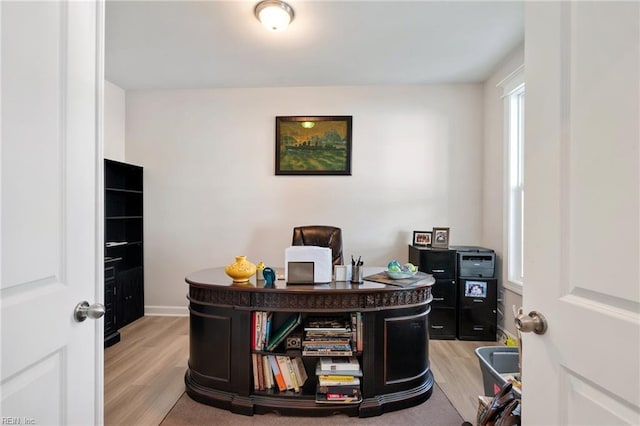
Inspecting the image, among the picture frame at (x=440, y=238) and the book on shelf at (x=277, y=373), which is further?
the picture frame at (x=440, y=238)

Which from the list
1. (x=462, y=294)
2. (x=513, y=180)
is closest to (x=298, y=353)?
(x=462, y=294)

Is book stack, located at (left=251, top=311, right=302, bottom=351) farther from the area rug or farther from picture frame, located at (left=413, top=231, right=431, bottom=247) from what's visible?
picture frame, located at (left=413, top=231, right=431, bottom=247)

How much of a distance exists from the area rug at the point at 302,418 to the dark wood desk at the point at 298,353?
0.03 m

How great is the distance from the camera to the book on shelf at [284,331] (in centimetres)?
197

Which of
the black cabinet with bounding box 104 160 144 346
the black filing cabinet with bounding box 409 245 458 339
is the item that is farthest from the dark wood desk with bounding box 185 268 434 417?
the black cabinet with bounding box 104 160 144 346

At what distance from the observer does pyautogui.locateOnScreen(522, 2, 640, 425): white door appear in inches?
24.2

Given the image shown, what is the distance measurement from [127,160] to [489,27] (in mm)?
4254

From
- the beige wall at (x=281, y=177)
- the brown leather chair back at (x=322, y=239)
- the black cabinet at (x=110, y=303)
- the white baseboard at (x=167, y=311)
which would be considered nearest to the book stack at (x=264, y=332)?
the brown leather chair back at (x=322, y=239)

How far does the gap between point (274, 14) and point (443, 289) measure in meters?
2.99

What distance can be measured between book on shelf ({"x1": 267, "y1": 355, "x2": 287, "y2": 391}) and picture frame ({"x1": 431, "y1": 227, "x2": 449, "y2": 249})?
221 cm

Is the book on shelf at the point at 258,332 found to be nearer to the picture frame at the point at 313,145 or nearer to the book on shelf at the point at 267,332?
the book on shelf at the point at 267,332

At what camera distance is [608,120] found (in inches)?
25.7

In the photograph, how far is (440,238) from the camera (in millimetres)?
3477

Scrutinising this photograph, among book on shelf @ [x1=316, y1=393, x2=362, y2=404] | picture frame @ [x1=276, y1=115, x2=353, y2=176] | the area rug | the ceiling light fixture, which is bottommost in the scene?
the area rug
